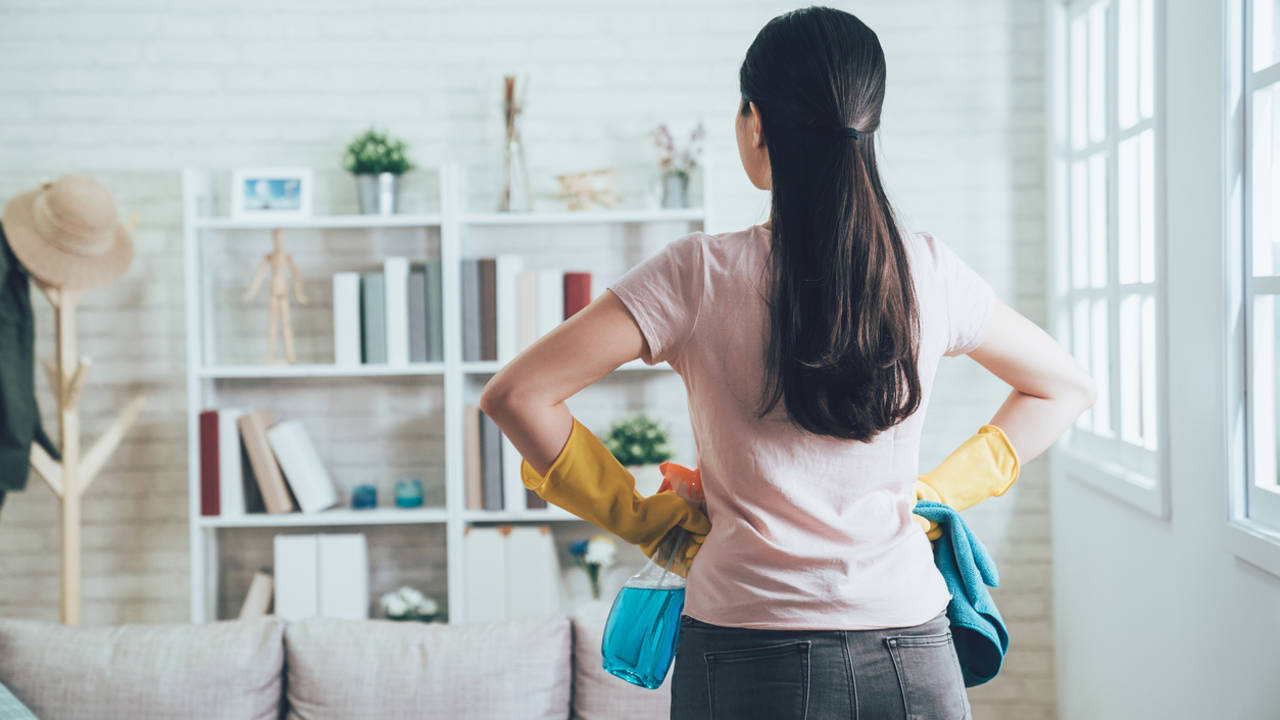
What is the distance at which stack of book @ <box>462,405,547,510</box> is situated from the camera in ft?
9.52

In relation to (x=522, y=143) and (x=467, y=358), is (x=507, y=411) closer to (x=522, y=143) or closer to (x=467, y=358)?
(x=467, y=358)

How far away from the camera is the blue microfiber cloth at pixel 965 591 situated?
46.3 inches

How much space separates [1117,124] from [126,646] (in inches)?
107

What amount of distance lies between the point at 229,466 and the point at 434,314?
81cm

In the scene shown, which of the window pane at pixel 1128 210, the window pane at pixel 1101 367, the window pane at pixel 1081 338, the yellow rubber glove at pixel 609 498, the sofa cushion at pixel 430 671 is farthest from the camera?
the window pane at pixel 1081 338

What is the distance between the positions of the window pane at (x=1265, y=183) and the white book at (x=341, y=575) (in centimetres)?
252

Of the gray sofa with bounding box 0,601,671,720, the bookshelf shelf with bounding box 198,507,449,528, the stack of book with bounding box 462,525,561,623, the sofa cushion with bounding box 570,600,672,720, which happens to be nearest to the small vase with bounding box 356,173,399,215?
the bookshelf shelf with bounding box 198,507,449,528

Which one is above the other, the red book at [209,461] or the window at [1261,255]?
the window at [1261,255]

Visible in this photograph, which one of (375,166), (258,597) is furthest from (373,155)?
(258,597)

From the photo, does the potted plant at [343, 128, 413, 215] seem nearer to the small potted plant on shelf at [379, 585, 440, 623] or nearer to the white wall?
the small potted plant on shelf at [379, 585, 440, 623]

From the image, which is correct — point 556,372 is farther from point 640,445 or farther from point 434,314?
point 434,314

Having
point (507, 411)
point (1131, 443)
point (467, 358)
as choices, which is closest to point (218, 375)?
point (467, 358)

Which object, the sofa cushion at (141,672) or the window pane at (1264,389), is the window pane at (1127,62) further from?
the sofa cushion at (141,672)

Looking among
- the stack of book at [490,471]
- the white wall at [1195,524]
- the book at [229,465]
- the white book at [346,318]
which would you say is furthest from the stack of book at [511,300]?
the white wall at [1195,524]
